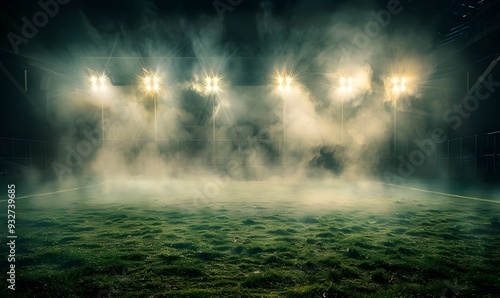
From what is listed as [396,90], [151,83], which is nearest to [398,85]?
[396,90]

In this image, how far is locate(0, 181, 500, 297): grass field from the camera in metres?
3.00

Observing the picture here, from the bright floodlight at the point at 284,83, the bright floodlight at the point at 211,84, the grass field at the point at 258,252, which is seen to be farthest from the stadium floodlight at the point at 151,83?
the grass field at the point at 258,252

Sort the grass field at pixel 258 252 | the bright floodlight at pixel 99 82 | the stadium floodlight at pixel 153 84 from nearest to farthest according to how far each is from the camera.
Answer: the grass field at pixel 258 252, the stadium floodlight at pixel 153 84, the bright floodlight at pixel 99 82

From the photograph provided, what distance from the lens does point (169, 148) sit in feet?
65.8

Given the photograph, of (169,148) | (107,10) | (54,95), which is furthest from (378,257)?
(54,95)

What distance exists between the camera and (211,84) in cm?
1944

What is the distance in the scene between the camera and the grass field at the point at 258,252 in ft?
9.83

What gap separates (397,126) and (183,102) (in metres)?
13.6

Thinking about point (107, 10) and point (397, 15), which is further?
point (397, 15)

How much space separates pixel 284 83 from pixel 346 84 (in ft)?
12.6

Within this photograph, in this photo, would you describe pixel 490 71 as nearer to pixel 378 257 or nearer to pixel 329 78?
pixel 329 78

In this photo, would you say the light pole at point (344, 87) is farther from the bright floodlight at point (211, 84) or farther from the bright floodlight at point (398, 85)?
the bright floodlight at point (211, 84)

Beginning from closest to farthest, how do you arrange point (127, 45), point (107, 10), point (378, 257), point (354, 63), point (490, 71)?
point (378, 257), point (107, 10), point (490, 71), point (127, 45), point (354, 63)

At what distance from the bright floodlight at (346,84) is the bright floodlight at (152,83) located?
1138 cm
